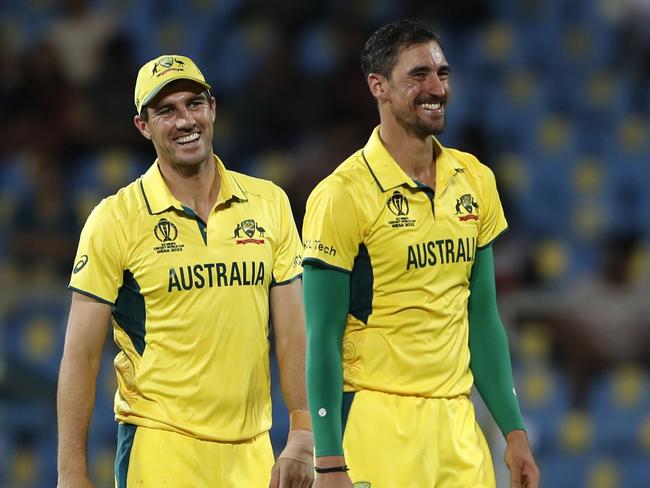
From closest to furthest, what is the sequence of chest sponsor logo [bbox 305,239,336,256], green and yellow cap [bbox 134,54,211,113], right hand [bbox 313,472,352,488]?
right hand [bbox 313,472,352,488]
chest sponsor logo [bbox 305,239,336,256]
green and yellow cap [bbox 134,54,211,113]

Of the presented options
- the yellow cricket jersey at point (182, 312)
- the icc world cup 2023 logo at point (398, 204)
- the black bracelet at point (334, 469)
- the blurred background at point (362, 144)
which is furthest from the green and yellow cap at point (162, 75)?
the blurred background at point (362, 144)

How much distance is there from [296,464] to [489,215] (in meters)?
0.91

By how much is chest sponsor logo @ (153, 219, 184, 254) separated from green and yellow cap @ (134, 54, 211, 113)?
1.19ft

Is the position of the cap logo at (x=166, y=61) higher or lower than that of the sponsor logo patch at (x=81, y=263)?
higher

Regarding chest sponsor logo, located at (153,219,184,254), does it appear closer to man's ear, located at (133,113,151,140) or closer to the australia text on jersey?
A: the australia text on jersey

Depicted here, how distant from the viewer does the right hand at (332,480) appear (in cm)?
373

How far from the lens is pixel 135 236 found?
3.98 m

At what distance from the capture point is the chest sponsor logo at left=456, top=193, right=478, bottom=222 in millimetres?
4031

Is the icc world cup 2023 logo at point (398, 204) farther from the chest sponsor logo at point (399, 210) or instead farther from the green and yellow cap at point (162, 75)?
the green and yellow cap at point (162, 75)

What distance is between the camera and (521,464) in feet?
13.1

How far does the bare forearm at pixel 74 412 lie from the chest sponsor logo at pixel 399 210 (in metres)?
0.92

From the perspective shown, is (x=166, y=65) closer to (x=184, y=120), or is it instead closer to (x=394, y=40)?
(x=184, y=120)

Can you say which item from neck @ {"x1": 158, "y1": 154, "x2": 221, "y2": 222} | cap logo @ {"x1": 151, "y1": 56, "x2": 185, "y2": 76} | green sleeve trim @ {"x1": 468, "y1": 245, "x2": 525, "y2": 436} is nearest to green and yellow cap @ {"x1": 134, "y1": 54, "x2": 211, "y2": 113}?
cap logo @ {"x1": 151, "y1": 56, "x2": 185, "y2": 76}

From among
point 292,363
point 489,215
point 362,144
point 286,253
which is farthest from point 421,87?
point 362,144
